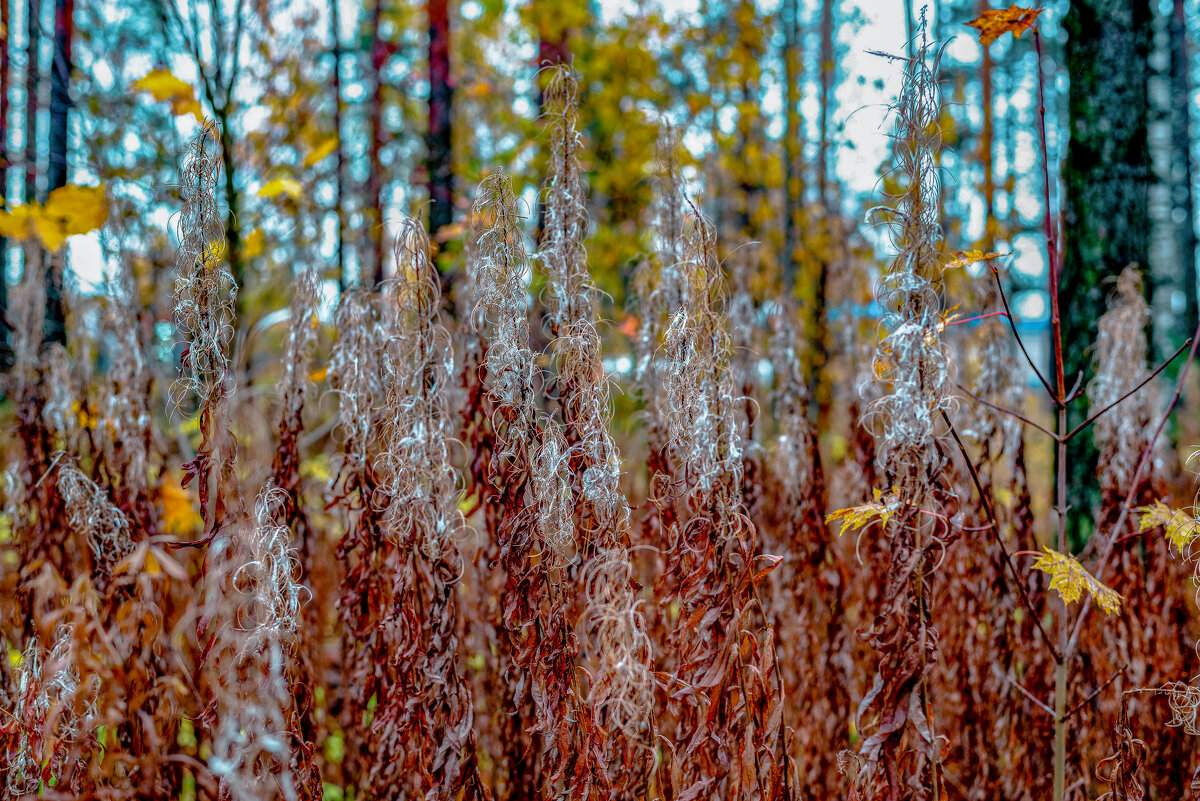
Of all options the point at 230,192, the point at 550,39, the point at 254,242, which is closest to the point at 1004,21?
the point at 254,242

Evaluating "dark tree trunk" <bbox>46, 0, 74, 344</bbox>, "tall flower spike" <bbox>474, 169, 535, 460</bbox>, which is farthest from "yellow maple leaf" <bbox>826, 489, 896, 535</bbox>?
"dark tree trunk" <bbox>46, 0, 74, 344</bbox>

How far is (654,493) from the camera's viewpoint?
1717mm

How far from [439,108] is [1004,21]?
3.66m

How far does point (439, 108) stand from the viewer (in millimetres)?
4445

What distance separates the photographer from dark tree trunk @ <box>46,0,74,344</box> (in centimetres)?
304

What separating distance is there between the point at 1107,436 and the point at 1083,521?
0.32 metres

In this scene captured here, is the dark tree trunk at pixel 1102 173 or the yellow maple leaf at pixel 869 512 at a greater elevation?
the dark tree trunk at pixel 1102 173

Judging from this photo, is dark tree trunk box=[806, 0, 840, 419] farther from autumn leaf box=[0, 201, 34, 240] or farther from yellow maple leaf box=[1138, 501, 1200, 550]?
autumn leaf box=[0, 201, 34, 240]

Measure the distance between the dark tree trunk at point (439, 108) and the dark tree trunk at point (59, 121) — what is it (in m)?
1.80

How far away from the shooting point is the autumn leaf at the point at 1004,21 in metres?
1.38

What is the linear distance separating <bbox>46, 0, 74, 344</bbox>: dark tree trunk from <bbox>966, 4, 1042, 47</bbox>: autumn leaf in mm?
3316

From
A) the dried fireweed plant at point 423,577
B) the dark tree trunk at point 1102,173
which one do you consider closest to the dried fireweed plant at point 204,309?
the dried fireweed plant at point 423,577

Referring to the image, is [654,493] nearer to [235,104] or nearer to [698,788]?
[698,788]

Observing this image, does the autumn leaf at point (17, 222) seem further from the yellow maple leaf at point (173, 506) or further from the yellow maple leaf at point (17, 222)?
the yellow maple leaf at point (173, 506)
